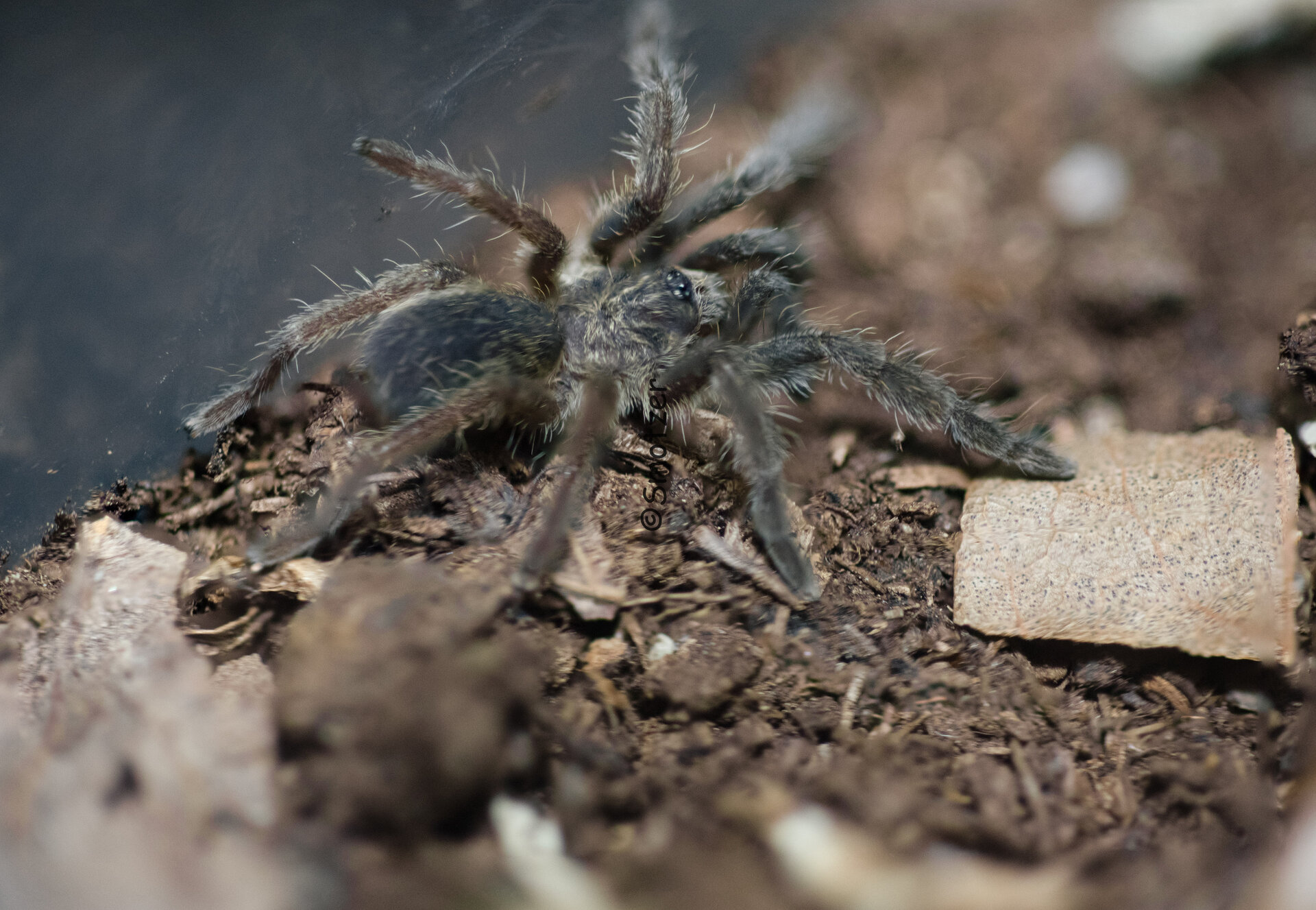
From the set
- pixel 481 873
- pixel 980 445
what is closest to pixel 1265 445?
pixel 980 445

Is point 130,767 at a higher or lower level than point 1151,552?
higher

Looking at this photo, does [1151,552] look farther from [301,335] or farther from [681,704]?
[301,335]

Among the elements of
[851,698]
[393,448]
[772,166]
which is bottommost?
[851,698]

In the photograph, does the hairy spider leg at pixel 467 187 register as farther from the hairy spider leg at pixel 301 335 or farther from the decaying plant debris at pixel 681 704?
the decaying plant debris at pixel 681 704

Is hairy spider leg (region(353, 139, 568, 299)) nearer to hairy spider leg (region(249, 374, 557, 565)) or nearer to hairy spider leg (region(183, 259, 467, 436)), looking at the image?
hairy spider leg (region(183, 259, 467, 436))

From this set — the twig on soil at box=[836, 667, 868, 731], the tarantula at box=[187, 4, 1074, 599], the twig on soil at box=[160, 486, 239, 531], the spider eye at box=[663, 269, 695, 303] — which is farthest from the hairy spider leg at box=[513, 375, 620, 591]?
the twig on soil at box=[160, 486, 239, 531]

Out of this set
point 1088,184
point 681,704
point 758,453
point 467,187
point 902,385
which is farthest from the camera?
point 1088,184

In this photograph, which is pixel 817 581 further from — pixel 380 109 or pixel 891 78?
pixel 380 109

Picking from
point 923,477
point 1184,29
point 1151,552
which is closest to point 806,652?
point 923,477
